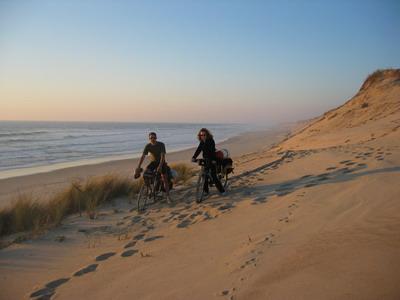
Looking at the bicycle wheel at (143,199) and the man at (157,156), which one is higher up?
the man at (157,156)

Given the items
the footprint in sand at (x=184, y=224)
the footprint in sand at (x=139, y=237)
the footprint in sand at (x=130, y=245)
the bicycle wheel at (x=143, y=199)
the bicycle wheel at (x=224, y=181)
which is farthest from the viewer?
the bicycle wheel at (x=224, y=181)

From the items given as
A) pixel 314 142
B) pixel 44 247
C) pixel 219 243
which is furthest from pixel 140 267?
pixel 314 142

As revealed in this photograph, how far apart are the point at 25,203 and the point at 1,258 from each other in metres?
1.89

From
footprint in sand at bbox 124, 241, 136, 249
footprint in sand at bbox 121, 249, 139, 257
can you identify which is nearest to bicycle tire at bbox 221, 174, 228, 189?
footprint in sand at bbox 124, 241, 136, 249

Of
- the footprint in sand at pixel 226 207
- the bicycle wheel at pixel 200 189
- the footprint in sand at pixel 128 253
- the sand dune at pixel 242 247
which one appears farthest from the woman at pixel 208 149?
the footprint in sand at pixel 128 253

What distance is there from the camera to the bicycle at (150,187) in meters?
7.96

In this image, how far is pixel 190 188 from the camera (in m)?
9.30

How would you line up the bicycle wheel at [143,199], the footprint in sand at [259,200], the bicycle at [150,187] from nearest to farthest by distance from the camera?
the footprint in sand at [259,200] < the bicycle wheel at [143,199] < the bicycle at [150,187]

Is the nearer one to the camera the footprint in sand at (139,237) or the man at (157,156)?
the footprint in sand at (139,237)

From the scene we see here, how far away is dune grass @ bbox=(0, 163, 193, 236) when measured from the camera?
6.86 m

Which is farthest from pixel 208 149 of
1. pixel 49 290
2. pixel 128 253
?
pixel 49 290

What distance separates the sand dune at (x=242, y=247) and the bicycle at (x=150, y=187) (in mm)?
394

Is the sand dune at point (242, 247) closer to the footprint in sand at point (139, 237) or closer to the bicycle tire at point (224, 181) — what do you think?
the footprint in sand at point (139, 237)

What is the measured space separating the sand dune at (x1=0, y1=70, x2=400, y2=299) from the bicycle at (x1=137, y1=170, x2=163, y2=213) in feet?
1.29
